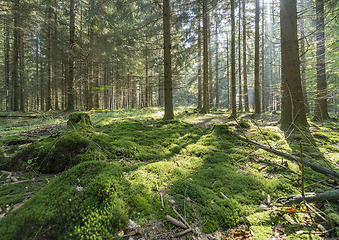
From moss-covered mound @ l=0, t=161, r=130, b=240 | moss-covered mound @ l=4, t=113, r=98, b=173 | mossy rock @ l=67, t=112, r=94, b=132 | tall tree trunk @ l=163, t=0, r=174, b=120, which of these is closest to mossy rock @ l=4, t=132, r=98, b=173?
moss-covered mound @ l=4, t=113, r=98, b=173

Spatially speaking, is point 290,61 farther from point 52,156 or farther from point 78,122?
point 52,156

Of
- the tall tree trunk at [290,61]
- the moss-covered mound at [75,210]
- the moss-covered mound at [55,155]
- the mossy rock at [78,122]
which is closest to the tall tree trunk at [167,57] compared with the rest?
the mossy rock at [78,122]

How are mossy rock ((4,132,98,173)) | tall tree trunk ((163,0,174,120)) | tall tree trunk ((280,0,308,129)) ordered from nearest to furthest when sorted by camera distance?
1. mossy rock ((4,132,98,173))
2. tall tree trunk ((280,0,308,129))
3. tall tree trunk ((163,0,174,120))

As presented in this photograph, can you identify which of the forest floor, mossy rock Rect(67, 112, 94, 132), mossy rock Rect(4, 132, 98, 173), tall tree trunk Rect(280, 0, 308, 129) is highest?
tall tree trunk Rect(280, 0, 308, 129)

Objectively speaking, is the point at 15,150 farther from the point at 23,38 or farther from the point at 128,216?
the point at 23,38

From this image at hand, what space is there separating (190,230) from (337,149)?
4372mm

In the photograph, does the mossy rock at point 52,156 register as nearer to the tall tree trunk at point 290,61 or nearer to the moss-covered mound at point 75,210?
the moss-covered mound at point 75,210

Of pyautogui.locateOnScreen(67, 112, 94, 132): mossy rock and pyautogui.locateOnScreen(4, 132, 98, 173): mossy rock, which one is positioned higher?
pyautogui.locateOnScreen(67, 112, 94, 132): mossy rock

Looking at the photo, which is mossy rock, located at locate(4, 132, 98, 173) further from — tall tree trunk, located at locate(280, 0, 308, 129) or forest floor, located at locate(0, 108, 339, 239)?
tall tree trunk, located at locate(280, 0, 308, 129)

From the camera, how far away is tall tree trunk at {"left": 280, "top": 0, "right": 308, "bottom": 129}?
16.2 ft

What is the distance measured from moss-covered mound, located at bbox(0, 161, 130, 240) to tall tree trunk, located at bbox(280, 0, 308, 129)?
5713mm

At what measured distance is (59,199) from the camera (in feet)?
4.78

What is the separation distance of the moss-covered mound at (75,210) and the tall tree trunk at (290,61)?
5713 millimetres

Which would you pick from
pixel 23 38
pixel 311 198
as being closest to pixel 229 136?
pixel 311 198
